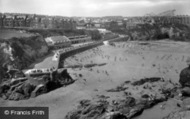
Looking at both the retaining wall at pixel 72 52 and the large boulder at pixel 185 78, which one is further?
the retaining wall at pixel 72 52

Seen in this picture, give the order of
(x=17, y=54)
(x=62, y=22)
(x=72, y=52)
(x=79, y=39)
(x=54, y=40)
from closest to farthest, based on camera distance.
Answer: (x=17, y=54) < (x=72, y=52) < (x=54, y=40) < (x=79, y=39) < (x=62, y=22)

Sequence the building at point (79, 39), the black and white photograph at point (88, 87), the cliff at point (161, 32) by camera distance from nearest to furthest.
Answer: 1. the black and white photograph at point (88, 87)
2. the cliff at point (161, 32)
3. the building at point (79, 39)

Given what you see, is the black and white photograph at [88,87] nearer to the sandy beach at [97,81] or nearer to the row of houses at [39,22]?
the sandy beach at [97,81]

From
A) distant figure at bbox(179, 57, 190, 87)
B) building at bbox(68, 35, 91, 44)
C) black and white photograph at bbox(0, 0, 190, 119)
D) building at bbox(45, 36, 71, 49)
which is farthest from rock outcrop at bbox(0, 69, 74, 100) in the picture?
building at bbox(68, 35, 91, 44)

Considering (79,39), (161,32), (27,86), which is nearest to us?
(27,86)

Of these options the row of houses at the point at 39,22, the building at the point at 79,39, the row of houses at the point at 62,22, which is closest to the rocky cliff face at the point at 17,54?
the building at the point at 79,39

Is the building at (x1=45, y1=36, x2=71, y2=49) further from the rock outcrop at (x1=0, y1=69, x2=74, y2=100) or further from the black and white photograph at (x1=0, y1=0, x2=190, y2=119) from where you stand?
the rock outcrop at (x1=0, y1=69, x2=74, y2=100)

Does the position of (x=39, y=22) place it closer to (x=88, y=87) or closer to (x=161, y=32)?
(x=161, y=32)

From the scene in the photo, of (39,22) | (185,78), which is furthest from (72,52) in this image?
(39,22)
